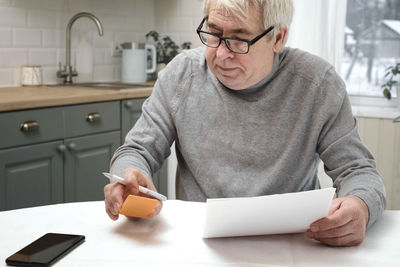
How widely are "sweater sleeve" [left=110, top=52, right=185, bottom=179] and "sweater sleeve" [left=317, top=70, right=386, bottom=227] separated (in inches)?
17.5

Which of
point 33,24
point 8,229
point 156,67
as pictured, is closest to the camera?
point 8,229

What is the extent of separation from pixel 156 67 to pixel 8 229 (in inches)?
111

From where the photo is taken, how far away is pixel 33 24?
311 centimetres

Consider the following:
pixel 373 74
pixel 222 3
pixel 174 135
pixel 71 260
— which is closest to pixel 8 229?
pixel 71 260

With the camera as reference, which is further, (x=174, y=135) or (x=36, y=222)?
(x=174, y=135)

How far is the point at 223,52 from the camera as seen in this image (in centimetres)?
146

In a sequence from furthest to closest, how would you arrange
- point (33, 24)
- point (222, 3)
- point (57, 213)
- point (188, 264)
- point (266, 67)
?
point (33, 24), point (266, 67), point (222, 3), point (57, 213), point (188, 264)

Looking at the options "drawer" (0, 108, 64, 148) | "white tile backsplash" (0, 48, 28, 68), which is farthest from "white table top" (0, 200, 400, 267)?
"white tile backsplash" (0, 48, 28, 68)

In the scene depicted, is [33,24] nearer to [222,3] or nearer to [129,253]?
[222,3]

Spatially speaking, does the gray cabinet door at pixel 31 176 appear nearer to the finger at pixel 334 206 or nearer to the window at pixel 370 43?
the finger at pixel 334 206

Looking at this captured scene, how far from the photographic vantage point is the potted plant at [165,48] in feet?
12.6

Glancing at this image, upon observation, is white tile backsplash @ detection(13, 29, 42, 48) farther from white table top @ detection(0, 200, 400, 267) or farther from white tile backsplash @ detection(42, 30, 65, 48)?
white table top @ detection(0, 200, 400, 267)

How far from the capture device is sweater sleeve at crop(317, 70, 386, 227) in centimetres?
140

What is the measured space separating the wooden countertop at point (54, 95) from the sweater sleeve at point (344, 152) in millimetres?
1316
